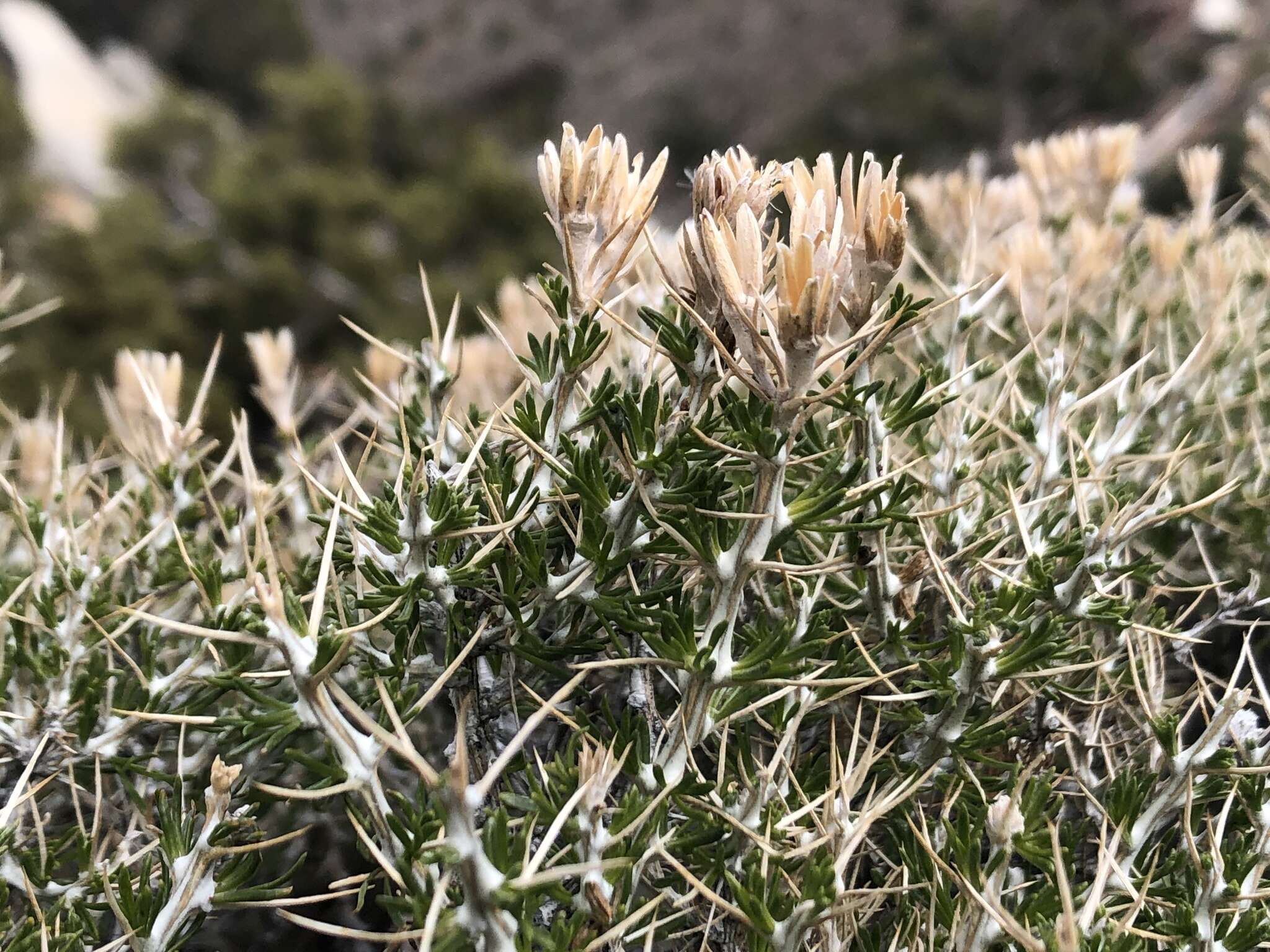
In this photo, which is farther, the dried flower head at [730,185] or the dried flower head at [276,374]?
the dried flower head at [276,374]

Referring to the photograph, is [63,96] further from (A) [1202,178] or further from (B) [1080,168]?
(A) [1202,178]

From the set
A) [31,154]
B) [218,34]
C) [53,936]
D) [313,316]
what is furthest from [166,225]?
[218,34]

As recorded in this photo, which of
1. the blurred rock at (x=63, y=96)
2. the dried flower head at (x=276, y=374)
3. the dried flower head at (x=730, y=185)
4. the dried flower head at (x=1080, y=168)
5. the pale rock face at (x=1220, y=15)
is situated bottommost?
the dried flower head at (x=276, y=374)

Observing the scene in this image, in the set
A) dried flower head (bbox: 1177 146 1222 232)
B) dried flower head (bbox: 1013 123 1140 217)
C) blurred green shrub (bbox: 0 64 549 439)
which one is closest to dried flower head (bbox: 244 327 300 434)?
dried flower head (bbox: 1013 123 1140 217)

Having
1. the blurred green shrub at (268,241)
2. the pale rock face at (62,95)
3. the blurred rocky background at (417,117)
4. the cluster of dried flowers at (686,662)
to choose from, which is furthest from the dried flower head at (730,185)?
the pale rock face at (62,95)

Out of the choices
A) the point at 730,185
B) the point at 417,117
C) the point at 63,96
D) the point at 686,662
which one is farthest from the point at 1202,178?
the point at 63,96

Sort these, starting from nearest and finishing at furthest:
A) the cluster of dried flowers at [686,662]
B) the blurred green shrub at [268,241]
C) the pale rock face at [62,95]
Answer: the cluster of dried flowers at [686,662], the blurred green shrub at [268,241], the pale rock face at [62,95]

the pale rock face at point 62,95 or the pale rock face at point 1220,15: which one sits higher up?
the pale rock face at point 62,95

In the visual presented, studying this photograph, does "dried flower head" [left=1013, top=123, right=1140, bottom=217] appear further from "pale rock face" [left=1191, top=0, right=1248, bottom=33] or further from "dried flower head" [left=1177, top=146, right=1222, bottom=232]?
"pale rock face" [left=1191, top=0, right=1248, bottom=33]

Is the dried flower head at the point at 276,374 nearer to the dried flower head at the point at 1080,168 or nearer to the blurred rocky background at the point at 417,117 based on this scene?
the dried flower head at the point at 1080,168
